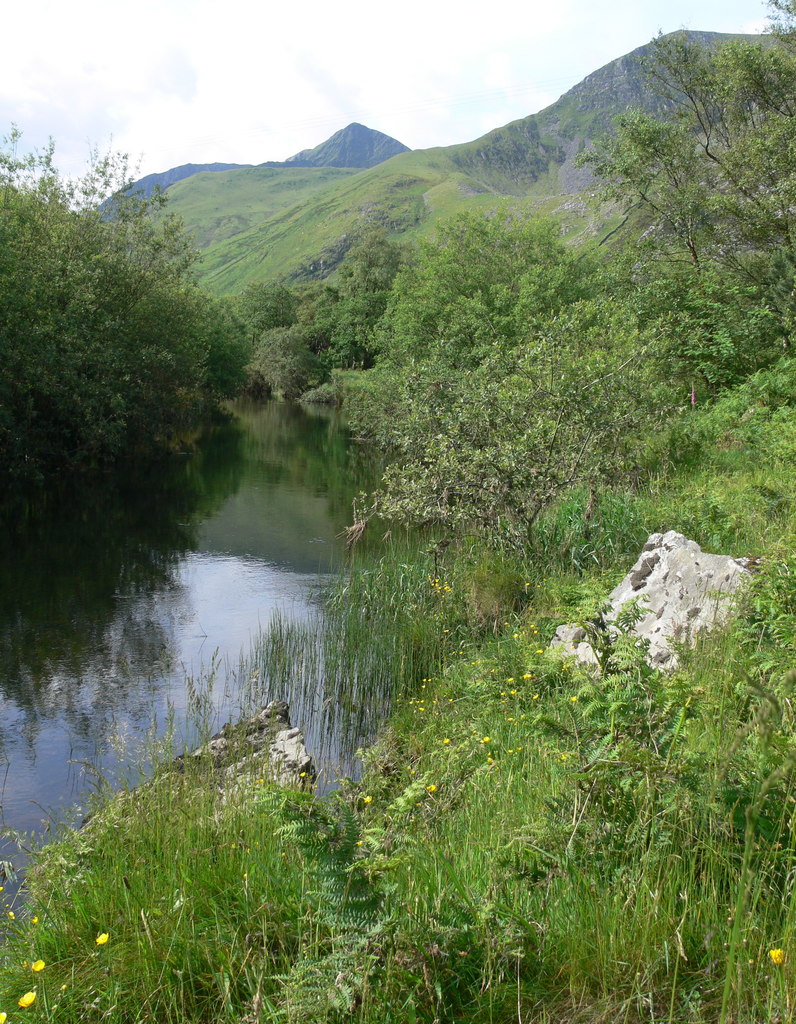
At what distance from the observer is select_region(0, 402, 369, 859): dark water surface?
28.2ft

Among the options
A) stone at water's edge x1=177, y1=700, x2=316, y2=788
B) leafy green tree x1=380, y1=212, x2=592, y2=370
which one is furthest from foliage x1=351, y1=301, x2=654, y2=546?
leafy green tree x1=380, y1=212, x2=592, y2=370

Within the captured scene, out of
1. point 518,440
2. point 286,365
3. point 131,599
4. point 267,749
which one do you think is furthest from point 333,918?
point 286,365

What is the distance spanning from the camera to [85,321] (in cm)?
2722

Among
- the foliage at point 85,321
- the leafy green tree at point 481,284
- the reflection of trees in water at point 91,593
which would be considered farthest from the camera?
the leafy green tree at point 481,284

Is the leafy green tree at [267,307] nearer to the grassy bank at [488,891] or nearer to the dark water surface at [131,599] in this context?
the dark water surface at [131,599]

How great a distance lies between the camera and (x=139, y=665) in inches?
436

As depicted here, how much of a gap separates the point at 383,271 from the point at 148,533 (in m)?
60.5

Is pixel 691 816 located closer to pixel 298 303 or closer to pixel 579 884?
pixel 579 884

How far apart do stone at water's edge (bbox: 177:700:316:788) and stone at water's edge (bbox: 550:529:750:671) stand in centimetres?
246

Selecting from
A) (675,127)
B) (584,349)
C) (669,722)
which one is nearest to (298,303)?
(675,127)

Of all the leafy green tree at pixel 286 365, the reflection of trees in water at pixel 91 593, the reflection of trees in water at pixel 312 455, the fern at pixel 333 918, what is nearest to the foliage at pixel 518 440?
the reflection of trees in water at pixel 91 593

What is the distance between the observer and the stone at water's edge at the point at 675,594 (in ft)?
20.5

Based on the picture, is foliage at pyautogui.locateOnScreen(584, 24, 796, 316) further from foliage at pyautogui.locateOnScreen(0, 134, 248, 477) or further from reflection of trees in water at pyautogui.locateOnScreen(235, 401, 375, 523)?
foliage at pyautogui.locateOnScreen(0, 134, 248, 477)

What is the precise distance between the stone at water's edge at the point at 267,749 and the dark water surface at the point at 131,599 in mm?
602
